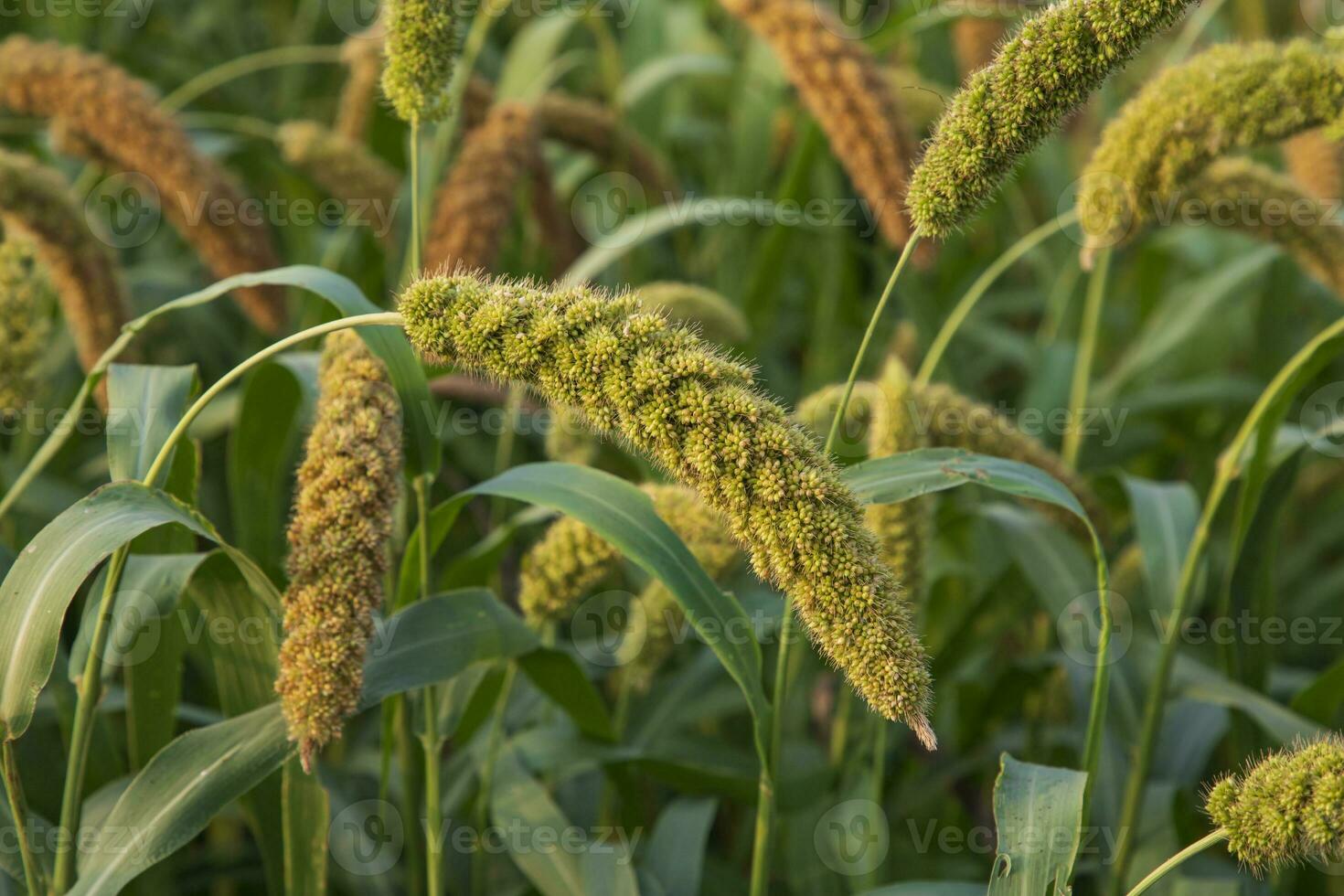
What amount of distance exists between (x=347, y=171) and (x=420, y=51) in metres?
1.47

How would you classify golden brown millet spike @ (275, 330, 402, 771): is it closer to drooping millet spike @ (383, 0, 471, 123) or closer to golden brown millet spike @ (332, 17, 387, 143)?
drooping millet spike @ (383, 0, 471, 123)

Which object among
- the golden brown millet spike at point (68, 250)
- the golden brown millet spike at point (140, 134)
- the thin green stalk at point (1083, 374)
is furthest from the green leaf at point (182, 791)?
the thin green stalk at point (1083, 374)

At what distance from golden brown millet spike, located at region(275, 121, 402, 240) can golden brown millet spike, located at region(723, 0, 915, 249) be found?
3.83 feet

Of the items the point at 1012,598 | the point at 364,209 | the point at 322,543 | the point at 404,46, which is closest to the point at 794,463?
the point at 322,543

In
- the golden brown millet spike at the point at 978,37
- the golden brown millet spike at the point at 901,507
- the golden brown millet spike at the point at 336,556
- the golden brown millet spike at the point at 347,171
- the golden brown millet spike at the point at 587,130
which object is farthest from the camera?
the golden brown millet spike at the point at 978,37

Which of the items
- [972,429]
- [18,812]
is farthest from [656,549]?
[18,812]

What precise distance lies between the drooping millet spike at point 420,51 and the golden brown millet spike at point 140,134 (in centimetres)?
117

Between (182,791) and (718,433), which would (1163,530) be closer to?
(718,433)

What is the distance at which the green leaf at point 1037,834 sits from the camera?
1.82 m

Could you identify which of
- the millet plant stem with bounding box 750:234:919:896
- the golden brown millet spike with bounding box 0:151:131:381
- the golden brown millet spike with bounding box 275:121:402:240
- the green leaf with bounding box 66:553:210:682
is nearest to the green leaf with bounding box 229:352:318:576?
the green leaf with bounding box 66:553:210:682

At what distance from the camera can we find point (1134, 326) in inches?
191

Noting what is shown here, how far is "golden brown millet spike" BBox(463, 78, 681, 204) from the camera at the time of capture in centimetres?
372

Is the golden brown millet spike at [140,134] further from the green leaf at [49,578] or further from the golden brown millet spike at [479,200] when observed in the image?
the green leaf at [49,578]

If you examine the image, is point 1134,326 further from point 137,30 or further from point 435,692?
point 137,30
